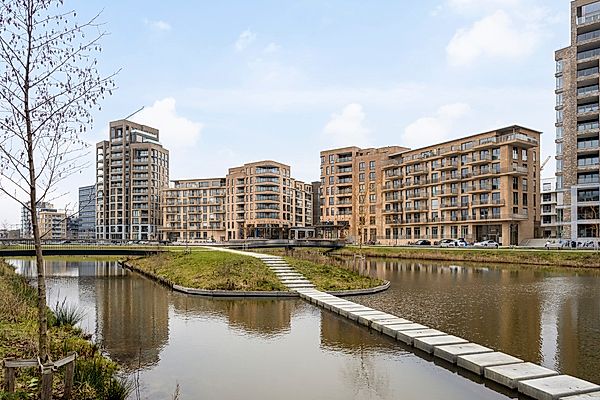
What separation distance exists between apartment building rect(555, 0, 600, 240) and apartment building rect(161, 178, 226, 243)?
82550 millimetres

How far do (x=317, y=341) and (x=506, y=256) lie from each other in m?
43.5

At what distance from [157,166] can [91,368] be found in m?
139

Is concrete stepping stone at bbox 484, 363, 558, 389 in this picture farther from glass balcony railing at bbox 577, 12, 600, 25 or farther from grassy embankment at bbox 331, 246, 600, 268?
glass balcony railing at bbox 577, 12, 600, 25

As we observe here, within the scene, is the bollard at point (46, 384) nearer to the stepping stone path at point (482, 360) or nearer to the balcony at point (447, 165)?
the stepping stone path at point (482, 360)

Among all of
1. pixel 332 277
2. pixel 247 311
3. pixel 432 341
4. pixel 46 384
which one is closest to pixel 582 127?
pixel 332 277

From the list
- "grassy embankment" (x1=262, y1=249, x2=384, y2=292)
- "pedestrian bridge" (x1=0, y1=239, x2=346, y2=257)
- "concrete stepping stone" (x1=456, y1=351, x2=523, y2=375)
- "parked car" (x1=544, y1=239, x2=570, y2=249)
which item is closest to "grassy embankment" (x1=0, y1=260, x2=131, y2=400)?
"concrete stepping stone" (x1=456, y1=351, x2=523, y2=375)

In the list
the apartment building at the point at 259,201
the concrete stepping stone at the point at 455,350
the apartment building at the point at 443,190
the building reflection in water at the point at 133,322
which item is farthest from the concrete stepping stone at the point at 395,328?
the apartment building at the point at 259,201

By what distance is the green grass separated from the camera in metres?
25.0

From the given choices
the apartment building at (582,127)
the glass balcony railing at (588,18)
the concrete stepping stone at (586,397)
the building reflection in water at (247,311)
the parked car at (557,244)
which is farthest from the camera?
the glass balcony railing at (588,18)

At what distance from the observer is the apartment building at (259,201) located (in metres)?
120

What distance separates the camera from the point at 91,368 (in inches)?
387

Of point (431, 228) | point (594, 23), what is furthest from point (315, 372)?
point (431, 228)

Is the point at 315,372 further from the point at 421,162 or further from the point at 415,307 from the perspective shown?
the point at 421,162

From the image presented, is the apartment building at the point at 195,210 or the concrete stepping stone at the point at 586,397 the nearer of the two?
the concrete stepping stone at the point at 586,397
